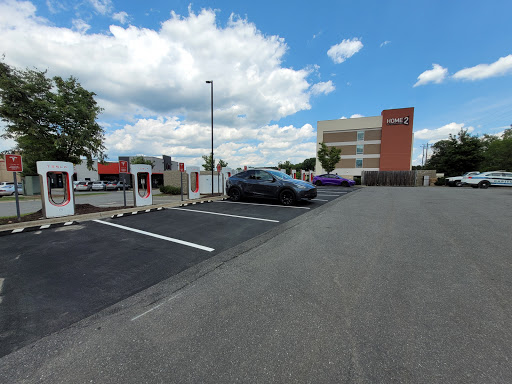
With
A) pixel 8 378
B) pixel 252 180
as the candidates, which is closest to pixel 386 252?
pixel 8 378

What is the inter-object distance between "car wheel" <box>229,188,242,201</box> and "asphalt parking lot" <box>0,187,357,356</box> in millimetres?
3673

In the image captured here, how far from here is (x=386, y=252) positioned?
13.3 ft

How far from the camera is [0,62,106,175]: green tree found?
7.37 m

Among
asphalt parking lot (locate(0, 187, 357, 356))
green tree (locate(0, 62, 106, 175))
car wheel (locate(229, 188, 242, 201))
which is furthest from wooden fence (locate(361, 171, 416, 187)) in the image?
green tree (locate(0, 62, 106, 175))

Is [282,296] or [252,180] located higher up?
[252,180]

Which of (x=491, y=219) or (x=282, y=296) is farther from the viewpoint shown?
(x=491, y=219)

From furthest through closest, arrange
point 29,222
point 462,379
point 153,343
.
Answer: point 29,222
point 153,343
point 462,379

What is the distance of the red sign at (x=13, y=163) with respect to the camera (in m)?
6.04

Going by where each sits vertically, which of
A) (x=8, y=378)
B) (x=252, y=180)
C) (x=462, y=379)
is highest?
(x=252, y=180)

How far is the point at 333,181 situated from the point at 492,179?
13187 millimetres

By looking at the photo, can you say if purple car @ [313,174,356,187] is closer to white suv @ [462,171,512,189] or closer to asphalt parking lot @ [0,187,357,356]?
white suv @ [462,171,512,189]

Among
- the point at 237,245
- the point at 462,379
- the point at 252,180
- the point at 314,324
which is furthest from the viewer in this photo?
the point at 252,180

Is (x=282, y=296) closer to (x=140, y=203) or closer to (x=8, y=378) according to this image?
(x=8, y=378)

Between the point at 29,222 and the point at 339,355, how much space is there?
8433 millimetres
